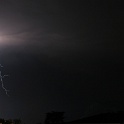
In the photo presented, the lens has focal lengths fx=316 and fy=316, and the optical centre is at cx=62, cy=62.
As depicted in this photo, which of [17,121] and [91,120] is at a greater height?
[17,121]

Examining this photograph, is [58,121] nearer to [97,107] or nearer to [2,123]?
[2,123]

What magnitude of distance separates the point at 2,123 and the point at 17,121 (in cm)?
1226

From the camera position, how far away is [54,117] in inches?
1563

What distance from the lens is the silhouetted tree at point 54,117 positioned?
3897 centimetres

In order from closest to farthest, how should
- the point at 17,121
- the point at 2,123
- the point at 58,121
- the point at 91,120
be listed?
the point at 91,120 → the point at 58,121 → the point at 2,123 → the point at 17,121

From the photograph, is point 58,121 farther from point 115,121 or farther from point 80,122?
point 115,121

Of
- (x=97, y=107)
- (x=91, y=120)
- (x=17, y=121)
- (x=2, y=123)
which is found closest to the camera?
(x=91, y=120)

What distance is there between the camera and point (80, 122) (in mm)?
33156

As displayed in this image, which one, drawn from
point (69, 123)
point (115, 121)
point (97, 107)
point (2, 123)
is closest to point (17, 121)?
point (2, 123)

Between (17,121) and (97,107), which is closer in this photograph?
(17,121)

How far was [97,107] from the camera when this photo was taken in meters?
112

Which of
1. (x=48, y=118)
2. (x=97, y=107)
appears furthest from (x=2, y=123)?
(x=97, y=107)

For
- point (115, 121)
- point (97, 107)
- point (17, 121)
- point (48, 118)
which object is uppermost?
point (97, 107)

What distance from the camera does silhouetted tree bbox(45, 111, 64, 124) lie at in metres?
39.0
